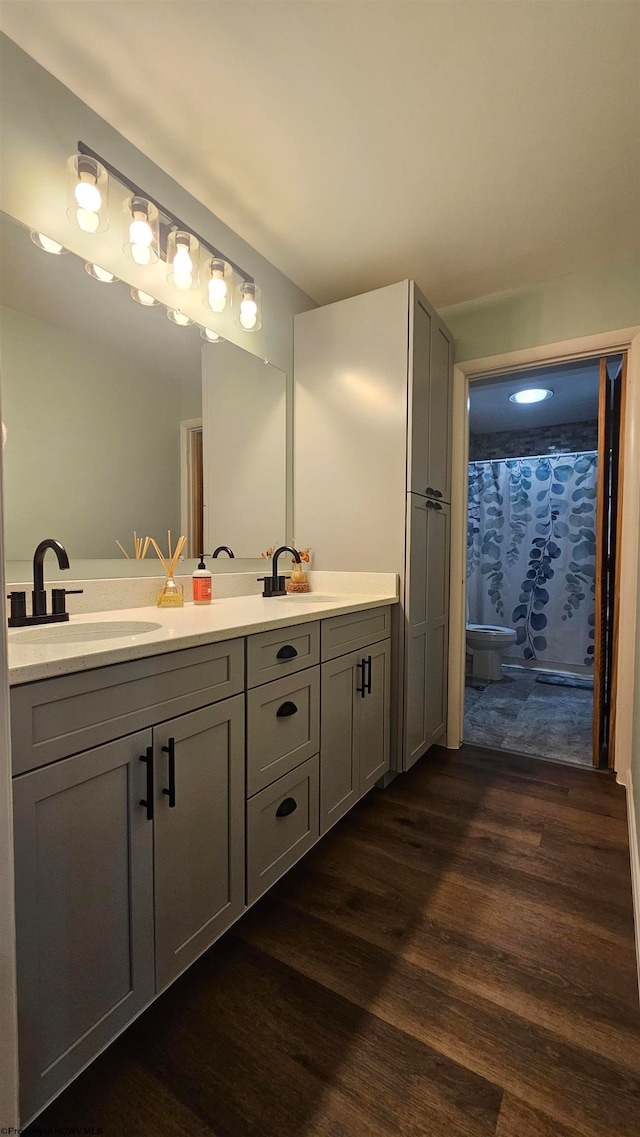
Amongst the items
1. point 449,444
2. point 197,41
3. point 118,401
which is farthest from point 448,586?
point 197,41

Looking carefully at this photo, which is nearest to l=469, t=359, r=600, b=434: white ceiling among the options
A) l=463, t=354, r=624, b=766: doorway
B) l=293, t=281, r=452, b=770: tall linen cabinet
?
l=463, t=354, r=624, b=766: doorway

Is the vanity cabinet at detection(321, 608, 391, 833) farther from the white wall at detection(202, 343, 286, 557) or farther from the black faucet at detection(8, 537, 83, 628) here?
the black faucet at detection(8, 537, 83, 628)

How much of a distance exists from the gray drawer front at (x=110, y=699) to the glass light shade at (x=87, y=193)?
1.33m

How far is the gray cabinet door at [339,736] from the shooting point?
64.2 inches

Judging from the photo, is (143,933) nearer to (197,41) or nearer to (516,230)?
(197,41)

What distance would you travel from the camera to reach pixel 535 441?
4664mm

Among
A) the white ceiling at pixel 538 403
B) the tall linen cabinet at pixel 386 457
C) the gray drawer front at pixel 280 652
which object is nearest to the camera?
the gray drawer front at pixel 280 652

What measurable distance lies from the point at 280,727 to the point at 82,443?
1060 mm

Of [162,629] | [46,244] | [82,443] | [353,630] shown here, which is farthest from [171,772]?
[46,244]

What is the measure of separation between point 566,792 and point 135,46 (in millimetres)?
3064

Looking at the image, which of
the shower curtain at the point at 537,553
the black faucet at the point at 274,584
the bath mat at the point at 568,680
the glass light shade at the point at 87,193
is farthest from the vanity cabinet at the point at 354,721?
the shower curtain at the point at 537,553

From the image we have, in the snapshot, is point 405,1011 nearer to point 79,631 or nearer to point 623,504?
point 79,631

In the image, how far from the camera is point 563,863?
167 cm

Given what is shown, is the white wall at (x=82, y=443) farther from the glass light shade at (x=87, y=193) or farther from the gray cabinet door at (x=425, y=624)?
the gray cabinet door at (x=425, y=624)
